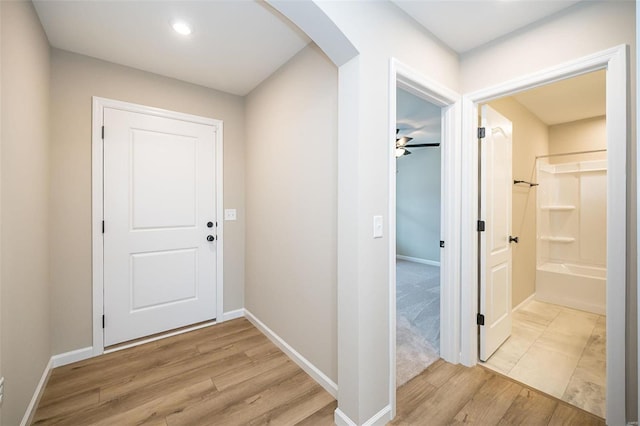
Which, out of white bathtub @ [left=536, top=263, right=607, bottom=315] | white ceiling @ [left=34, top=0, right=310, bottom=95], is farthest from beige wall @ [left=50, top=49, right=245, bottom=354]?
white bathtub @ [left=536, top=263, right=607, bottom=315]

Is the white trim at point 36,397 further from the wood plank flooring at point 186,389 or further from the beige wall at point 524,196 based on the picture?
the beige wall at point 524,196

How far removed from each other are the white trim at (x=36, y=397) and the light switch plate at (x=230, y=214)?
1.76 m

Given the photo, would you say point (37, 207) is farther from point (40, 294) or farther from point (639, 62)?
point (639, 62)

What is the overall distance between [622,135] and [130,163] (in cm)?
348

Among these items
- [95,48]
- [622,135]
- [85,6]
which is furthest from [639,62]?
[95,48]

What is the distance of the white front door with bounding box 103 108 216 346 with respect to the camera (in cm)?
232

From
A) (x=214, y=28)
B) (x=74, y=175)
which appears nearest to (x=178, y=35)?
(x=214, y=28)

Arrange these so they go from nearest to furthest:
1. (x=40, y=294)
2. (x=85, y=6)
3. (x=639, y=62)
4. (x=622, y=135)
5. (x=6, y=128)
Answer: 1. (x=639, y=62)
2. (x=6, y=128)
3. (x=622, y=135)
4. (x=85, y=6)
5. (x=40, y=294)

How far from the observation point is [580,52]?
155cm

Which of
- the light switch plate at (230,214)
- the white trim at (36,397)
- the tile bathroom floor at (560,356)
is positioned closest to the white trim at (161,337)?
the white trim at (36,397)

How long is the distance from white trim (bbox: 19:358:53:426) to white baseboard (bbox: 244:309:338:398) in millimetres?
1559

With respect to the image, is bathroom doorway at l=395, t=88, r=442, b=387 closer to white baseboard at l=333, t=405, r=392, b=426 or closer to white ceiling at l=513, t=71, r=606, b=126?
white baseboard at l=333, t=405, r=392, b=426

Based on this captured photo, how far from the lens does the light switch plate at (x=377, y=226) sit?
149 cm

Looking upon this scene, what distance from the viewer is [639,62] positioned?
771mm
